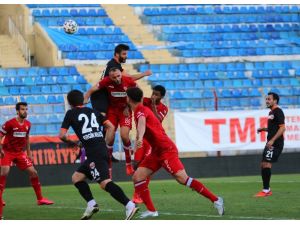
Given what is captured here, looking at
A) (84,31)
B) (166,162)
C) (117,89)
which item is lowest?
(166,162)

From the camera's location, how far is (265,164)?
55.5ft

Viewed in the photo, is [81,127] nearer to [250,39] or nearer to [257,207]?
[257,207]

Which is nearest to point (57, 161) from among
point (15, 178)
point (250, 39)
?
point (15, 178)

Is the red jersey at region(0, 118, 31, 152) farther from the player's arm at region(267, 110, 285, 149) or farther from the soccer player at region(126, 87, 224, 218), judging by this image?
the soccer player at region(126, 87, 224, 218)

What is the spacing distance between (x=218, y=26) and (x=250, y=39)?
1439 millimetres

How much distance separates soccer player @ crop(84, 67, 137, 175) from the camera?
47.5 ft

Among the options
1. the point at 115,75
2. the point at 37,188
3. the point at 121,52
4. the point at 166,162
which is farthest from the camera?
the point at 37,188

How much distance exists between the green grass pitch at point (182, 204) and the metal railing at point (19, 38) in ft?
47.0

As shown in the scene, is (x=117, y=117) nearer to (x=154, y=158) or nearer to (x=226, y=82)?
(x=154, y=158)

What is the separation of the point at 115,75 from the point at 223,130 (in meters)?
12.9

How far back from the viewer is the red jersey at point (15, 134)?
55.8 ft

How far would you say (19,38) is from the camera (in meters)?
35.0

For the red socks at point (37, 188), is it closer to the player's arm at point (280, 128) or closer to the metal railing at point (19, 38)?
the player's arm at point (280, 128)

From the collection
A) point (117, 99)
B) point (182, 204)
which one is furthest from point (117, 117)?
point (182, 204)
